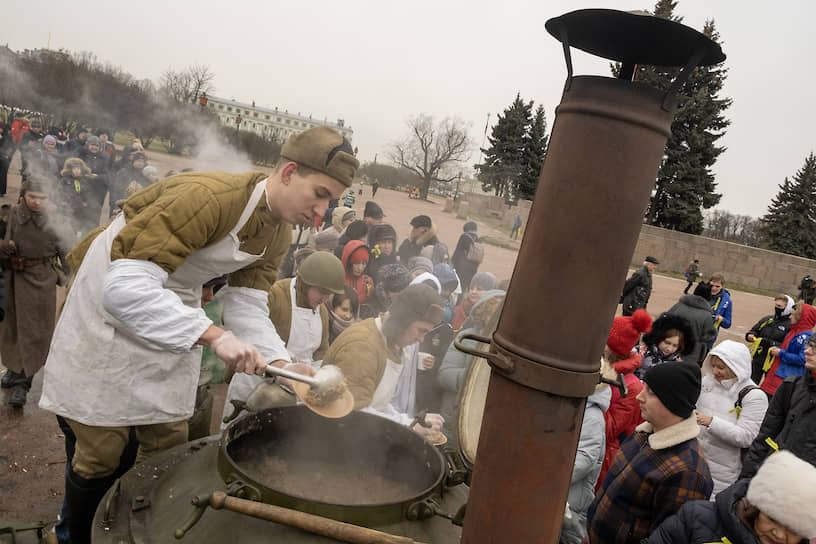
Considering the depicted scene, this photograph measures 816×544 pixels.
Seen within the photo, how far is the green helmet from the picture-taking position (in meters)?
3.46

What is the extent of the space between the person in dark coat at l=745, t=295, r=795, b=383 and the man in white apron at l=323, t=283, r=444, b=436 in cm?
541

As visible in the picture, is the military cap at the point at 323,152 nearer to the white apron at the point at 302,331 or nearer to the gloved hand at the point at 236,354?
the gloved hand at the point at 236,354

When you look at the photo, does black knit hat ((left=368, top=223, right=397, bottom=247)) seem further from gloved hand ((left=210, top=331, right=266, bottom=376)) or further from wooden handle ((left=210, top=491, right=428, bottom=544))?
wooden handle ((left=210, top=491, right=428, bottom=544))

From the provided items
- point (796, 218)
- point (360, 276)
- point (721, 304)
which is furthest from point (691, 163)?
point (360, 276)

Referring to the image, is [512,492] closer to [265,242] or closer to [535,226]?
[535,226]

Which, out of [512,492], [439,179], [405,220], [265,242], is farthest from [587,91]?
[405,220]

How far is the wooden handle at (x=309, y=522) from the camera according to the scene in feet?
4.52

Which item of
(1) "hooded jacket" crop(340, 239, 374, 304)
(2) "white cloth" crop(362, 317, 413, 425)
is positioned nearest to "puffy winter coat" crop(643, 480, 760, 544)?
(2) "white cloth" crop(362, 317, 413, 425)

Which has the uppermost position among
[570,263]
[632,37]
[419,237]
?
[632,37]

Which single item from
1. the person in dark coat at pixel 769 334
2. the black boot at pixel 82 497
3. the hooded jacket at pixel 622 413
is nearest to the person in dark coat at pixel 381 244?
the hooded jacket at pixel 622 413

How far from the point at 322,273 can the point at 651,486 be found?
2151 millimetres

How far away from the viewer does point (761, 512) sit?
76.6 inches

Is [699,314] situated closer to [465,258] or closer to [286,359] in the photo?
[465,258]

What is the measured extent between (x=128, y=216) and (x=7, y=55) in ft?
28.7
